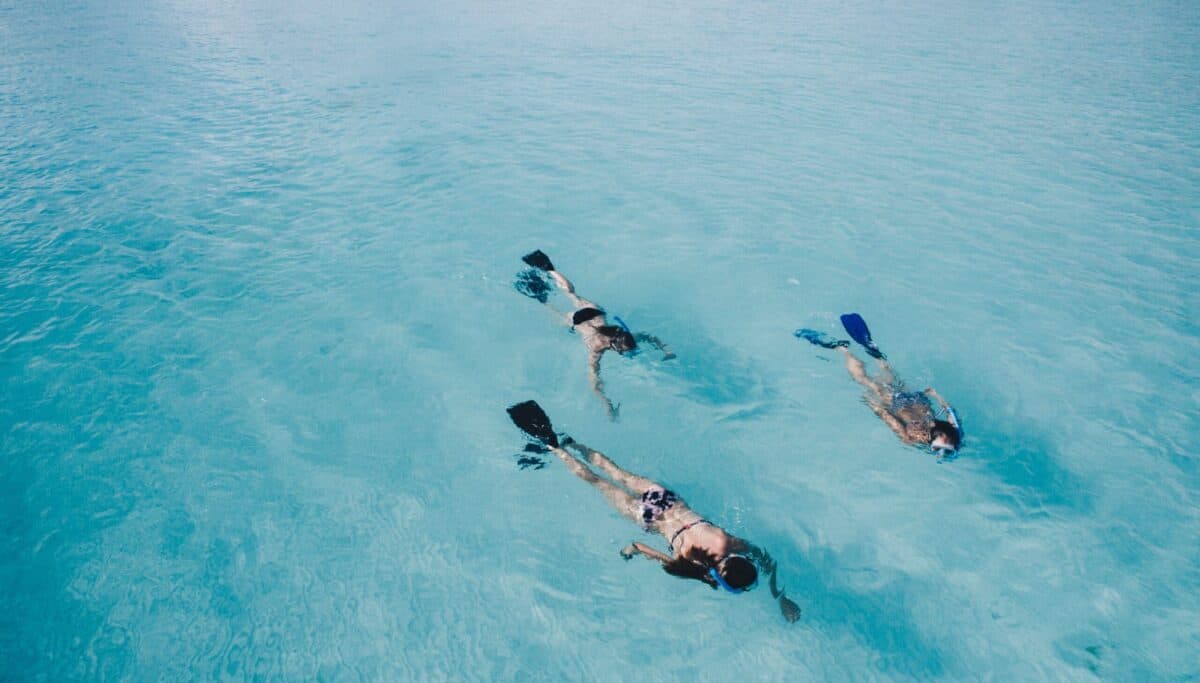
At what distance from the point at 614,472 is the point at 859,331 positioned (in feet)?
12.8

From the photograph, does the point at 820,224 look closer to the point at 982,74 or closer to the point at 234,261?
the point at 234,261

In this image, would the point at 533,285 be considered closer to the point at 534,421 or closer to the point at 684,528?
the point at 534,421

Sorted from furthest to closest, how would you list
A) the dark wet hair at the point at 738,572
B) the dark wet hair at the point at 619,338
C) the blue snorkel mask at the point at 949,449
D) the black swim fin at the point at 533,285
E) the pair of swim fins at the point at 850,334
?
1. the black swim fin at the point at 533,285
2. the pair of swim fins at the point at 850,334
3. the dark wet hair at the point at 619,338
4. the blue snorkel mask at the point at 949,449
5. the dark wet hair at the point at 738,572

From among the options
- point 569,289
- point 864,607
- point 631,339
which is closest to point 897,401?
point 864,607

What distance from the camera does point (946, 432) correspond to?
5.48 meters

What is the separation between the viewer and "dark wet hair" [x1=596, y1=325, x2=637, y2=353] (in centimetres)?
642

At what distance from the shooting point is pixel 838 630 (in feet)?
15.1

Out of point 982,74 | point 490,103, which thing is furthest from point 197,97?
point 982,74

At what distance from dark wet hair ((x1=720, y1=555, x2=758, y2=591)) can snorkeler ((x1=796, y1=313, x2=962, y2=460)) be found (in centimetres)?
265

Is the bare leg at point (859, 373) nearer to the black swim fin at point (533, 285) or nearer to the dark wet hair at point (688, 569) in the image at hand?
the dark wet hair at point (688, 569)

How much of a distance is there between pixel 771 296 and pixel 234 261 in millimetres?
8749

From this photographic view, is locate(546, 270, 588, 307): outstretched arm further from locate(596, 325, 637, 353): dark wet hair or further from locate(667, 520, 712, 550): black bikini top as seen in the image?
locate(667, 520, 712, 550): black bikini top

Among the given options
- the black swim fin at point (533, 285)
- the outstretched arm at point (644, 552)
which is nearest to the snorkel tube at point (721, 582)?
the outstretched arm at point (644, 552)

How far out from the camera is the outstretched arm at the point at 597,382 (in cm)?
632
